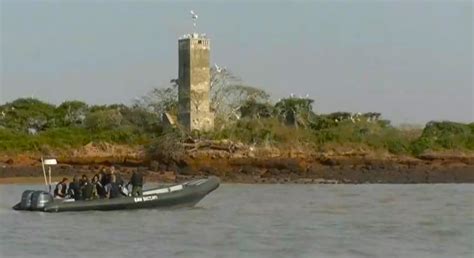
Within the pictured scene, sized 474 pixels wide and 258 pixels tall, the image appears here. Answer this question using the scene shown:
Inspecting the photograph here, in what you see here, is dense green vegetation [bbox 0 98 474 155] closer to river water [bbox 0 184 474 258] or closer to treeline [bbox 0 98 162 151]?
treeline [bbox 0 98 162 151]

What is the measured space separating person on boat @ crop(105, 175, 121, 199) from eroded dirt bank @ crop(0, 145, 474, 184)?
16671 millimetres

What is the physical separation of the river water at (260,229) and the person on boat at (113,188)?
49 centimetres

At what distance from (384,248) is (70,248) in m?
5.58

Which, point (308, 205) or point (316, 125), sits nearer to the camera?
point (308, 205)

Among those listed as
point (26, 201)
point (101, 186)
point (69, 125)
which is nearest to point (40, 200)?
point (26, 201)

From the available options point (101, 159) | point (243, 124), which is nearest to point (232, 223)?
point (101, 159)

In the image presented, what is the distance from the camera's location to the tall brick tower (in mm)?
51969

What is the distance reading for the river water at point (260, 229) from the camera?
1777cm

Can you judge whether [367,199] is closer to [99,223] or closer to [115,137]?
[99,223]

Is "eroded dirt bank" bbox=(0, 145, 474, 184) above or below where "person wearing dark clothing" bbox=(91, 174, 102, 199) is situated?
above

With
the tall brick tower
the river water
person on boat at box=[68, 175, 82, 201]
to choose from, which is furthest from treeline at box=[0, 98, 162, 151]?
person on boat at box=[68, 175, 82, 201]

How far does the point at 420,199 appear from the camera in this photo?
3036cm

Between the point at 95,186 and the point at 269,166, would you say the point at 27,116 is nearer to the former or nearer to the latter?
the point at 269,166

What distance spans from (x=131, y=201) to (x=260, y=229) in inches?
172
